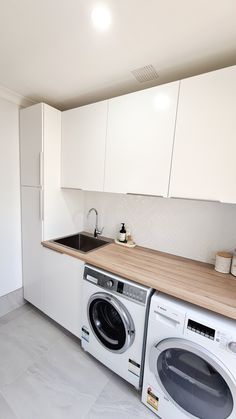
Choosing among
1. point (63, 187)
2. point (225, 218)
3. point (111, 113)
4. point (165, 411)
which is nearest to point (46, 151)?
point (63, 187)

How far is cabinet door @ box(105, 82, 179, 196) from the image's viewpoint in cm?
132

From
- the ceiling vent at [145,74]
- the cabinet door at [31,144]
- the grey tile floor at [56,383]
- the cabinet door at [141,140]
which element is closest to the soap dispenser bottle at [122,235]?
the cabinet door at [141,140]

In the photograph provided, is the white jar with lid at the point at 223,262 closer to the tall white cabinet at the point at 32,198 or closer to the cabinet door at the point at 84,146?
the cabinet door at the point at 84,146

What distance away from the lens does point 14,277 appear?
6.85ft

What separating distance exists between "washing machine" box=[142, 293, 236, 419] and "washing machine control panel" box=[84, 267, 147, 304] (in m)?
0.10

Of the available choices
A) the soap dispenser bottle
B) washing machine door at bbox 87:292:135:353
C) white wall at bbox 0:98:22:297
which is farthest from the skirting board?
the soap dispenser bottle

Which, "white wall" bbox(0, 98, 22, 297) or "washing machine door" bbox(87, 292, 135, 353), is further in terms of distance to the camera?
"white wall" bbox(0, 98, 22, 297)

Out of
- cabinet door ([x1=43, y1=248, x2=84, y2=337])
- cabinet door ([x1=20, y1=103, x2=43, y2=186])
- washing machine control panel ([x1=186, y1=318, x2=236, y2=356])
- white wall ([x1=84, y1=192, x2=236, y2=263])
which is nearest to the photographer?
washing machine control panel ([x1=186, y1=318, x2=236, y2=356])

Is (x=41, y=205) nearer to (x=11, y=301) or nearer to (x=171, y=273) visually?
(x=11, y=301)

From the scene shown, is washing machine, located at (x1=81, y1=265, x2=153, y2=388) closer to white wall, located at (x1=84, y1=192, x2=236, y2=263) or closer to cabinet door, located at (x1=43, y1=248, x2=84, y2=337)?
cabinet door, located at (x1=43, y1=248, x2=84, y2=337)

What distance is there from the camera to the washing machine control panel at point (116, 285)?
1214mm

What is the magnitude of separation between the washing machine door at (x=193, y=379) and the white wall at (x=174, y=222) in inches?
29.4

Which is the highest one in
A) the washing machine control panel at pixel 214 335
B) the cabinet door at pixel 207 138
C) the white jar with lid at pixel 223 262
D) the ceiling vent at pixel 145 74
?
the ceiling vent at pixel 145 74

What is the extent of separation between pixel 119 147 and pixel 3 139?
119 centimetres
